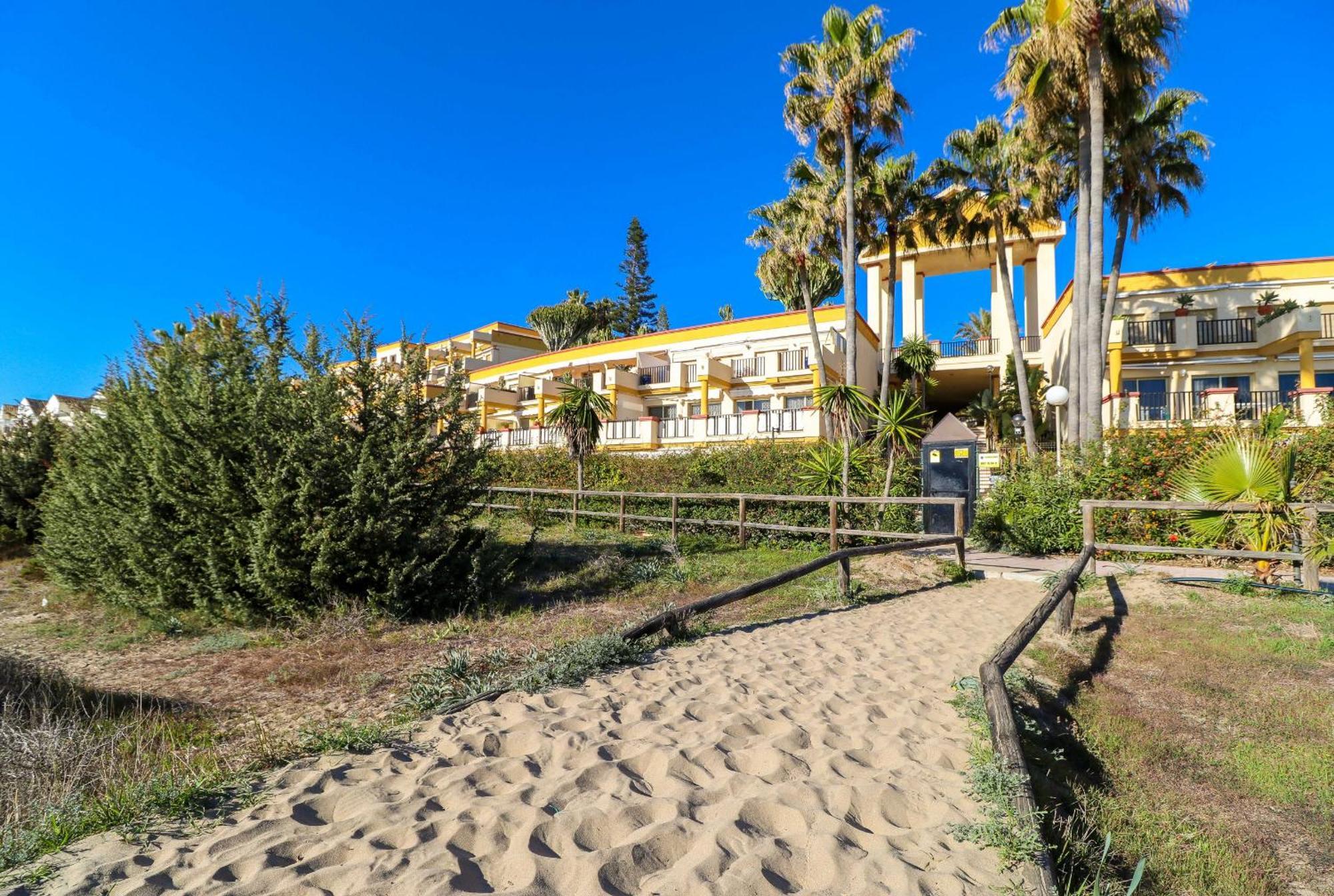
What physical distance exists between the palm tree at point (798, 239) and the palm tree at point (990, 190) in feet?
12.3

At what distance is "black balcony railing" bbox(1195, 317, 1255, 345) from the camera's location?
68.8ft

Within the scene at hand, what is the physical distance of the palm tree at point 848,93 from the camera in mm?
17266

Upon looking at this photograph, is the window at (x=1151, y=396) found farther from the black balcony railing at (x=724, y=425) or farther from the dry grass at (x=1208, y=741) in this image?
the dry grass at (x=1208, y=741)

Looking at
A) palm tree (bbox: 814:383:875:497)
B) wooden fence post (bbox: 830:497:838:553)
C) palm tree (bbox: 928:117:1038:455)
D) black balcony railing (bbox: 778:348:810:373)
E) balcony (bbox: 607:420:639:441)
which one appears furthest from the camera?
black balcony railing (bbox: 778:348:810:373)

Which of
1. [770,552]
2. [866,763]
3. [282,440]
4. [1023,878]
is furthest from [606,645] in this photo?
[770,552]

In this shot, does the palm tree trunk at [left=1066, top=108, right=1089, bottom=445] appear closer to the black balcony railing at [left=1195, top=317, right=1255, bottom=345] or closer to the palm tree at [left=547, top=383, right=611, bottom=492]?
the black balcony railing at [left=1195, top=317, right=1255, bottom=345]

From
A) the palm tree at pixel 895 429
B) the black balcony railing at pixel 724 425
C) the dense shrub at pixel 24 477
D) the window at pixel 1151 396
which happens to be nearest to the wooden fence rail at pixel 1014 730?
the palm tree at pixel 895 429

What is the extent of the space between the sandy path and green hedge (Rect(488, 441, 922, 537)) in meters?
7.71

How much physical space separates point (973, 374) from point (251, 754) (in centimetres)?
2920

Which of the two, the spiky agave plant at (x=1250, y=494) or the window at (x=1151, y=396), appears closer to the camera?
the spiky agave plant at (x=1250, y=494)

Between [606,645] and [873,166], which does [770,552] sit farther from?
[873,166]

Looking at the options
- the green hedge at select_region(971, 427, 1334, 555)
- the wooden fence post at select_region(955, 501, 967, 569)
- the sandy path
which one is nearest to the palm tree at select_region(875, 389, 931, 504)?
the green hedge at select_region(971, 427, 1334, 555)

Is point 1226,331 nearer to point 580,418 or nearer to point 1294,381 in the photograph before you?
point 1294,381

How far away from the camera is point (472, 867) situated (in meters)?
2.25
